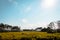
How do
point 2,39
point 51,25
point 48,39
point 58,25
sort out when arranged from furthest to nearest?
point 51,25
point 58,25
point 2,39
point 48,39

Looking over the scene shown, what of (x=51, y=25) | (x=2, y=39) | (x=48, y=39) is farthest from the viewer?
(x=51, y=25)

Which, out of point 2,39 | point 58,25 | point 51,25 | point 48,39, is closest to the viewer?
point 48,39

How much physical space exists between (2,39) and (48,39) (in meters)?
8.80

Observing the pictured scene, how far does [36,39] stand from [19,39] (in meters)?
3.09

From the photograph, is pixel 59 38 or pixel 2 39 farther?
pixel 2 39

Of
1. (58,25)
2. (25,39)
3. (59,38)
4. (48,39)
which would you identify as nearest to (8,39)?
(25,39)

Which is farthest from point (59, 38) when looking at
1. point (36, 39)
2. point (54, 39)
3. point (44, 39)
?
point (36, 39)

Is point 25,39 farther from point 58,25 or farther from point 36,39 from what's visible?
point 58,25

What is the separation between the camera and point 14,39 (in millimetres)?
23609

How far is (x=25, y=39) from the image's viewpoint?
74.4 feet

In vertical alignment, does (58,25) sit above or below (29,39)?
above

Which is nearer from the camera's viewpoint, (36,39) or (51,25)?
(36,39)

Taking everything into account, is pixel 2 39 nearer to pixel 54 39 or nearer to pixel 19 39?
pixel 19 39

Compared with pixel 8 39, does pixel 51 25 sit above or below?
above
